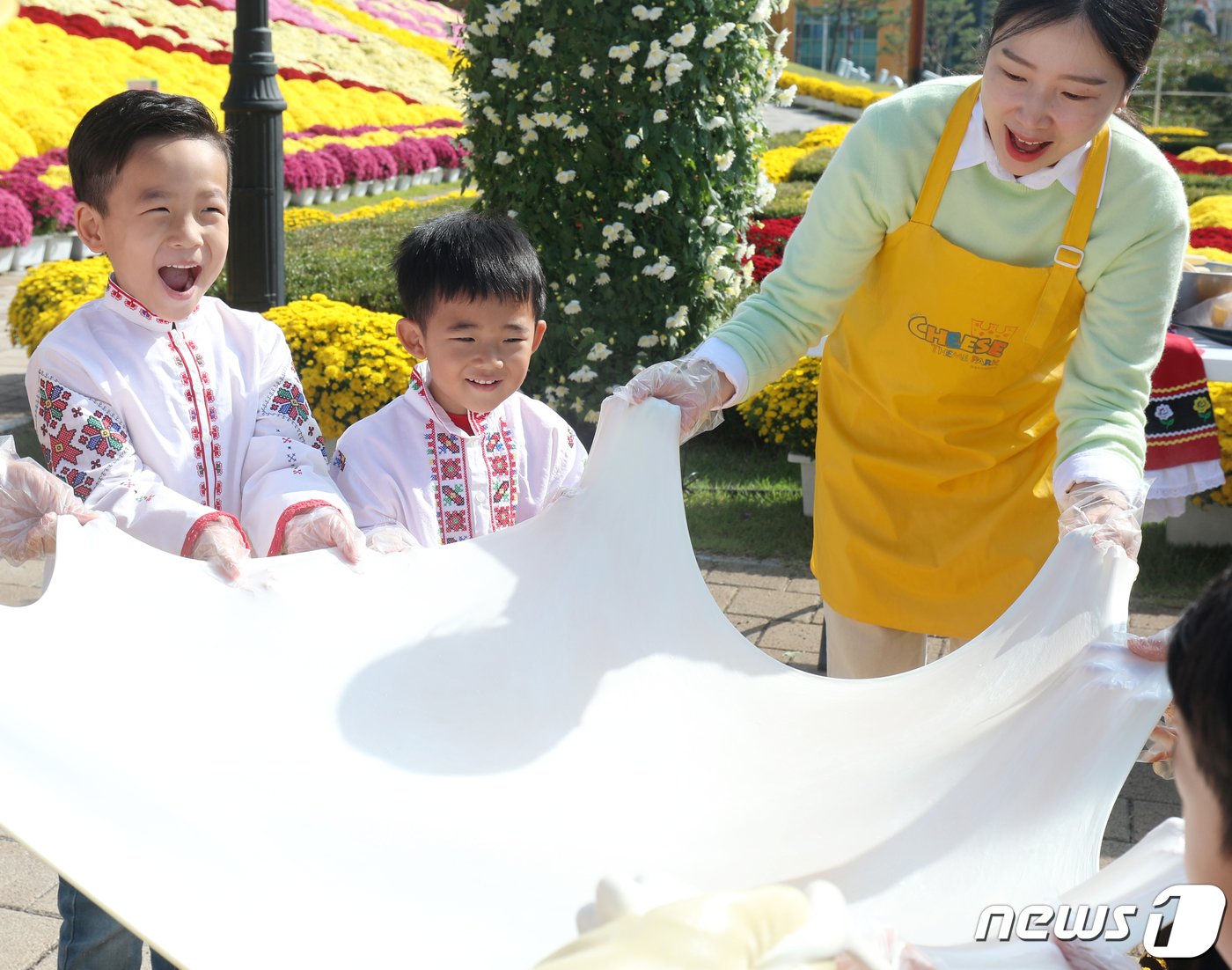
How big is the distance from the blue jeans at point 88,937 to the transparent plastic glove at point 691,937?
1.20 metres

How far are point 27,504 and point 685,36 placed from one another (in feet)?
14.0

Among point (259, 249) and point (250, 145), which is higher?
point (250, 145)

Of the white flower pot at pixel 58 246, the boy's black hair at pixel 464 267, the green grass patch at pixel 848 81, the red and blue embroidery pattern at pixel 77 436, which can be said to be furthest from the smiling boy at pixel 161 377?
the green grass patch at pixel 848 81

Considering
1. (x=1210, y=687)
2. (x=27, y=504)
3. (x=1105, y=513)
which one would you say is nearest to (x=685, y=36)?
(x=1105, y=513)

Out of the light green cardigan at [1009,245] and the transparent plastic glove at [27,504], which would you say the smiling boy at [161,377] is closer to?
the transparent plastic glove at [27,504]

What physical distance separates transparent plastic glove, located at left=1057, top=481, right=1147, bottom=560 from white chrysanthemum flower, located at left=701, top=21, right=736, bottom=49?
3.92 m

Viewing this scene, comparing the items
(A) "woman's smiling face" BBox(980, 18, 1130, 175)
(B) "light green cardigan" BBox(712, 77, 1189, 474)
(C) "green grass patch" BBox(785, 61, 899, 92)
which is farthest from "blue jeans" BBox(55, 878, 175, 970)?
(C) "green grass patch" BBox(785, 61, 899, 92)

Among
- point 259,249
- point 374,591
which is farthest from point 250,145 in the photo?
point 374,591

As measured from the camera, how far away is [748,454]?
6.68m

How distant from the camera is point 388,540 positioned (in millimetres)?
1971

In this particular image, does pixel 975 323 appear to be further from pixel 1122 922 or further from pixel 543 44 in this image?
pixel 543 44

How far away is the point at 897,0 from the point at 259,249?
35481 mm

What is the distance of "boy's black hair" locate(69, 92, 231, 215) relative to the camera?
1.99 metres

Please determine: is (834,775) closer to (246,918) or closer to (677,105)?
(246,918)
